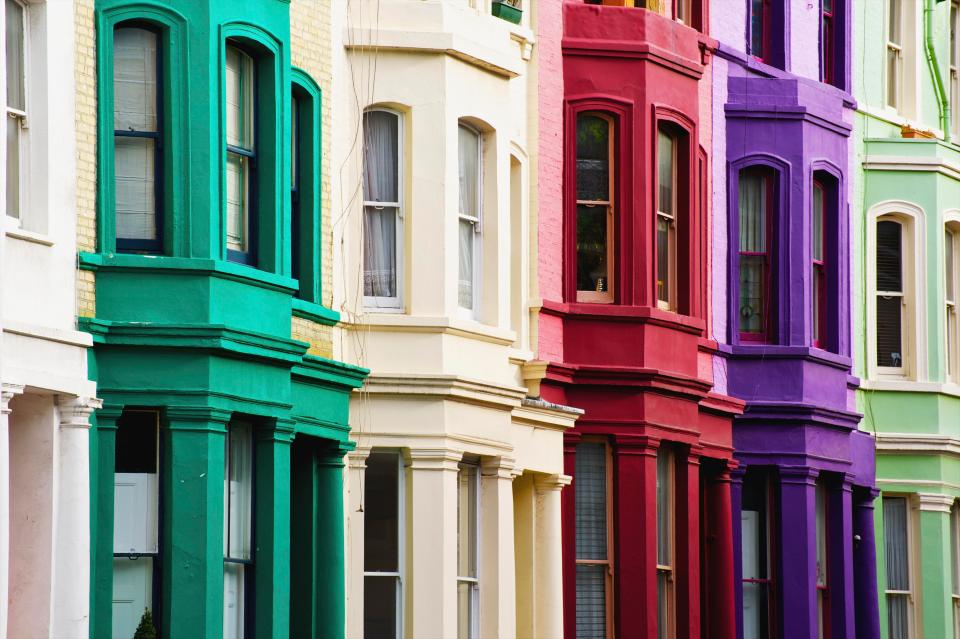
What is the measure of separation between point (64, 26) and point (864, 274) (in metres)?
16.7

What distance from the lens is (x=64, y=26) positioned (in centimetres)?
2258

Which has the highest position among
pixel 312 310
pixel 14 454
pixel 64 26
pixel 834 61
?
pixel 834 61

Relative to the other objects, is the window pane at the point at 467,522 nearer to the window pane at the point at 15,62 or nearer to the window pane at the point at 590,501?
the window pane at the point at 590,501

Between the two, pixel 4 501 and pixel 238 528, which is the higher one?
pixel 4 501

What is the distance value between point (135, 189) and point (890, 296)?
53.1 ft

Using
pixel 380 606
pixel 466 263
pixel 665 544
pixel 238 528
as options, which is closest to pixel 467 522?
pixel 380 606

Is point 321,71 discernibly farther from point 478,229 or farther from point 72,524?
point 72,524

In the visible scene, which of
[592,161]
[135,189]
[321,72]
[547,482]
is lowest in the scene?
[547,482]

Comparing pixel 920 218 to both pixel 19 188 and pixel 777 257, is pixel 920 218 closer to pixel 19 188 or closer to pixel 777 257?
pixel 777 257

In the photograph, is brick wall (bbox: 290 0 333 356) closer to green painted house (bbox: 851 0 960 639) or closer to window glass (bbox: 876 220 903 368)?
green painted house (bbox: 851 0 960 639)

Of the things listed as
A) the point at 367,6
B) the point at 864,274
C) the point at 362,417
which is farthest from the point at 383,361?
the point at 864,274

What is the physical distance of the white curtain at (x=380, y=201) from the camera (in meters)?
27.2

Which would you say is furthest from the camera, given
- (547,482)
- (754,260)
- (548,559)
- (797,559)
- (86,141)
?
(754,260)

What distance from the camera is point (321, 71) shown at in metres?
26.5
